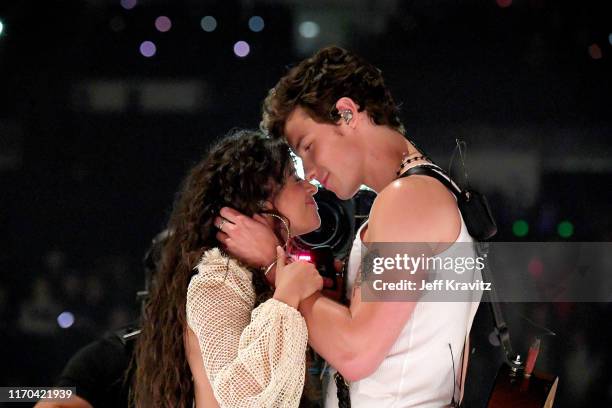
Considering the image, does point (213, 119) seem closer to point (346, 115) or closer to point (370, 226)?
point (346, 115)

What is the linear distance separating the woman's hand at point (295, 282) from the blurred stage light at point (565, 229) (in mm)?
1538

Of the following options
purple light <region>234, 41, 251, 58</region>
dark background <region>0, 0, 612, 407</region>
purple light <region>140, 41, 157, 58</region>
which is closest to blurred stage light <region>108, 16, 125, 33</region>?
dark background <region>0, 0, 612, 407</region>

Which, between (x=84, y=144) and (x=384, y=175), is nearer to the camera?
(x=384, y=175)

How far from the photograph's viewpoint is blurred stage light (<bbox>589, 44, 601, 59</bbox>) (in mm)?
2600

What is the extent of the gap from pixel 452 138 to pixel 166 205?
1.25m

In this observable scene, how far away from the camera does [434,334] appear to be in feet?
4.73

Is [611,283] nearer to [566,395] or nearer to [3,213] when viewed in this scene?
[566,395]

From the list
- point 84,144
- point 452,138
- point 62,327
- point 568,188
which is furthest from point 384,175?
point 62,327

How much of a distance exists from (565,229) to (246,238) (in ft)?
5.37

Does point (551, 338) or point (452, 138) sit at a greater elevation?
point (452, 138)

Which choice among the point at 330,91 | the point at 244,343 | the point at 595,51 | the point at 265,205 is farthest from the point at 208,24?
the point at 244,343

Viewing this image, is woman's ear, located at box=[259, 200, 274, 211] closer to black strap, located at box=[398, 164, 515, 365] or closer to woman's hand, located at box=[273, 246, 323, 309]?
woman's hand, located at box=[273, 246, 323, 309]

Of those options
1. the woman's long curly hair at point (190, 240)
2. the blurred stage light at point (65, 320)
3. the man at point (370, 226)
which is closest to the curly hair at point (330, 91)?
the man at point (370, 226)

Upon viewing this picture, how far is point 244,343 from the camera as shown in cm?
132
